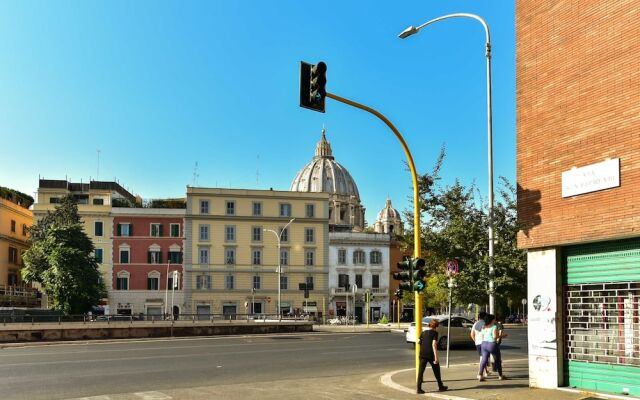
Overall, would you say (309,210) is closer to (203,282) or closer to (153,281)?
(203,282)

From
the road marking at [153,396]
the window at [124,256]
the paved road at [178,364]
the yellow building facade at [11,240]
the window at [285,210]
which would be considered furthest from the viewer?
the window at [285,210]

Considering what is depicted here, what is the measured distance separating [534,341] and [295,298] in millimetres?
60237

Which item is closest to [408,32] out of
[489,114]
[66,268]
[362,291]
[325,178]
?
[489,114]

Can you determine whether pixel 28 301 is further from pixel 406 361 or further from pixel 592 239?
pixel 592 239

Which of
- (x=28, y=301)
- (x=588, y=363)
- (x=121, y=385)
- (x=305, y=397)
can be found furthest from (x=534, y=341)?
(x=28, y=301)

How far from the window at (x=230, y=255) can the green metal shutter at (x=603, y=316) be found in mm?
60340

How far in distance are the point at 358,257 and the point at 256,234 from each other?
46.0ft

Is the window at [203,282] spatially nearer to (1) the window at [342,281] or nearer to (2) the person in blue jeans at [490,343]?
(1) the window at [342,281]

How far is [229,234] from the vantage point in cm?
7344

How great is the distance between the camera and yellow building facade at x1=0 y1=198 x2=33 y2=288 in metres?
70.3

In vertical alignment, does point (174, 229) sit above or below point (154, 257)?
above

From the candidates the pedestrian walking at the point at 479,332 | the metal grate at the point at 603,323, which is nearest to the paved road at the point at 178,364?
the pedestrian walking at the point at 479,332

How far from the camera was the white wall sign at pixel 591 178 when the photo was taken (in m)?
13.4

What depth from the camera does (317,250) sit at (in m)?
75.8
